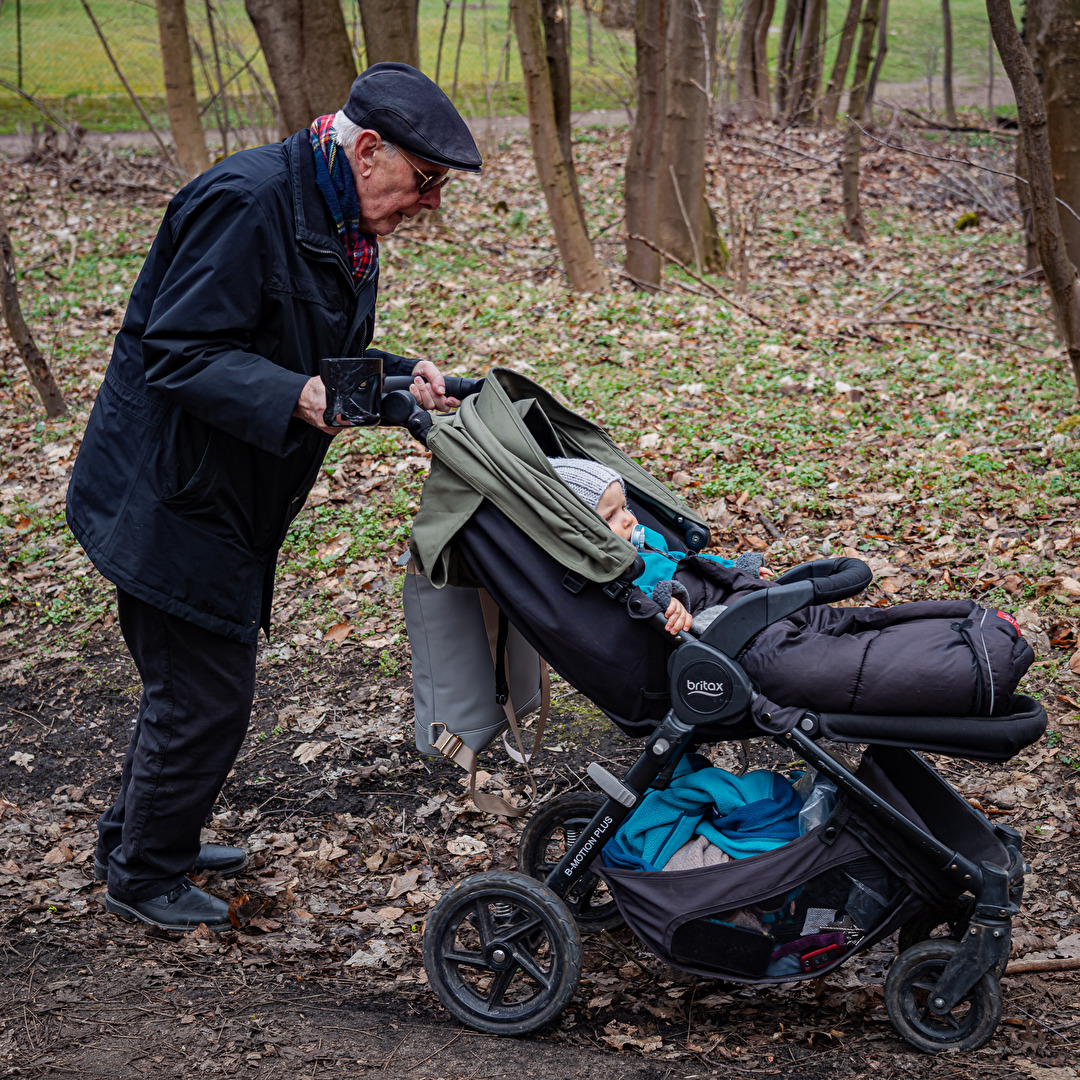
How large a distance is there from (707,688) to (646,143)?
8064mm

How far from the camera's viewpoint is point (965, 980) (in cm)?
259

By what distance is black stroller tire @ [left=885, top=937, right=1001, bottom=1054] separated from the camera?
8.59 ft

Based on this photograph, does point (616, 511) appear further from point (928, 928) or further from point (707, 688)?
point (928, 928)

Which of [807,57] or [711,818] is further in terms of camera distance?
[807,57]

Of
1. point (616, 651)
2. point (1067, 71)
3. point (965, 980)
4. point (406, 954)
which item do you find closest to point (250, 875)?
point (406, 954)

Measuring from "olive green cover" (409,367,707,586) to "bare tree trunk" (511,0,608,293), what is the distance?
261 inches

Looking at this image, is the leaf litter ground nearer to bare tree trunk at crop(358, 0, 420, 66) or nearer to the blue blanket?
the blue blanket

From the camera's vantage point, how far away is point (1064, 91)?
278 inches

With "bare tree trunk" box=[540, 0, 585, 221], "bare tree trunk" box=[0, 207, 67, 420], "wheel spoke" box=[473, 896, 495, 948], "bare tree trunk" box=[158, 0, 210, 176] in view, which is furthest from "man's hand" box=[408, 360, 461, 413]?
"bare tree trunk" box=[158, 0, 210, 176]

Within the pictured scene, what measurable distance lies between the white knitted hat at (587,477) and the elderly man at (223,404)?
0.48 m

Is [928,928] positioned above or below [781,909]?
below

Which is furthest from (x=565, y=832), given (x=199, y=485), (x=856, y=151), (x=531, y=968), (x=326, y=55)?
(x=856, y=151)

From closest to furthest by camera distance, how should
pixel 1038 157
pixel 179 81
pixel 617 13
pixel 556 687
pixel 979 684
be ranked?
pixel 979 684
pixel 556 687
pixel 1038 157
pixel 179 81
pixel 617 13

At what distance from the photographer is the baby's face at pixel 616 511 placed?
9.67 ft
